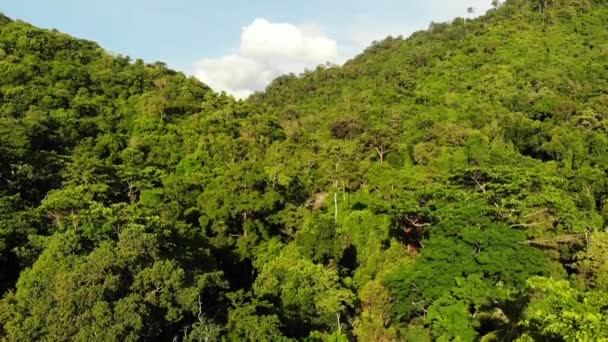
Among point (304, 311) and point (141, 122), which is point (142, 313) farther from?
point (141, 122)

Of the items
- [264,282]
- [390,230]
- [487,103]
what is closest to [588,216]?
[390,230]

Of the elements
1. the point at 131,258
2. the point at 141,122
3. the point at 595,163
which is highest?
the point at 141,122

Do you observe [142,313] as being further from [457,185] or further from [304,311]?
[457,185]

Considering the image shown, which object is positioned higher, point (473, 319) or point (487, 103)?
point (487, 103)

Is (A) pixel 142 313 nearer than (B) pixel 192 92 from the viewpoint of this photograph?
Yes

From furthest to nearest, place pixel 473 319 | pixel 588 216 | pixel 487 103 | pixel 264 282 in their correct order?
pixel 487 103 → pixel 588 216 → pixel 264 282 → pixel 473 319

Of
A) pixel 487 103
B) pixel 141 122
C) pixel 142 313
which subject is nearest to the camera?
pixel 142 313

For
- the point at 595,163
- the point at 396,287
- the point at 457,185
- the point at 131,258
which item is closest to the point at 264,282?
the point at 396,287
